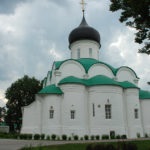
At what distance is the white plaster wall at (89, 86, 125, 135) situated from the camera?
73.1ft

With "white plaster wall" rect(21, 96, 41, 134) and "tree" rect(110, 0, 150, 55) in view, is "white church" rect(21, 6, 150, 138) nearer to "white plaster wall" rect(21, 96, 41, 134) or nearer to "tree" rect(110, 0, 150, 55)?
"white plaster wall" rect(21, 96, 41, 134)

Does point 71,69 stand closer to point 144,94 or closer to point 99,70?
point 99,70

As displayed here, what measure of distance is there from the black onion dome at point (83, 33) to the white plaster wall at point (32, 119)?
902 centimetres

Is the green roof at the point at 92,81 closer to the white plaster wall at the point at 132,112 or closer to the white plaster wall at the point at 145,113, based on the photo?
the white plaster wall at the point at 132,112

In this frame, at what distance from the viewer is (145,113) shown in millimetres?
26125

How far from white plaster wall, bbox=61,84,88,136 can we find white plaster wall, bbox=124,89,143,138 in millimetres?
4595

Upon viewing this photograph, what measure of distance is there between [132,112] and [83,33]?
10.8m

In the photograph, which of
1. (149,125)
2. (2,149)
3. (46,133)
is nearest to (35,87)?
(46,133)

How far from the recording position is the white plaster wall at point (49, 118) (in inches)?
867

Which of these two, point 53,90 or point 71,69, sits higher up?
point 71,69

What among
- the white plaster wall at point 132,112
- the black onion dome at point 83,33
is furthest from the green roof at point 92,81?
the black onion dome at point 83,33

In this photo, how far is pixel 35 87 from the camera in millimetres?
36250

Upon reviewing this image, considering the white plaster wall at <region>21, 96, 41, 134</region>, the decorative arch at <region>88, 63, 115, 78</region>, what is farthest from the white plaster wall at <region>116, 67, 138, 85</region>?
the white plaster wall at <region>21, 96, 41, 134</region>

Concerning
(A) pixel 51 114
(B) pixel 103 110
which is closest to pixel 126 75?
(B) pixel 103 110
